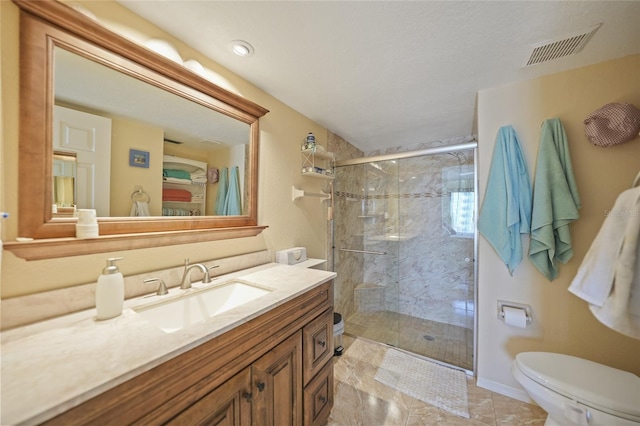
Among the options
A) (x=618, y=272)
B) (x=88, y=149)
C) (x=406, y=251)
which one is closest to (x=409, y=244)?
(x=406, y=251)

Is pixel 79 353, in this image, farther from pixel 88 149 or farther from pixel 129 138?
pixel 129 138

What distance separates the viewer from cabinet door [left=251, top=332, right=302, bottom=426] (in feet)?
2.96

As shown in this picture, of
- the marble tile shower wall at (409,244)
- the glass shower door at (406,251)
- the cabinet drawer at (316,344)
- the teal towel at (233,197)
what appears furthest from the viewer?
the marble tile shower wall at (409,244)

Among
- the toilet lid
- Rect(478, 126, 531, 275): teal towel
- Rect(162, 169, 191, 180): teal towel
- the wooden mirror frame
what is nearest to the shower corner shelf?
Rect(162, 169, 191, 180): teal towel

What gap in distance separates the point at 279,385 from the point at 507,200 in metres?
1.76

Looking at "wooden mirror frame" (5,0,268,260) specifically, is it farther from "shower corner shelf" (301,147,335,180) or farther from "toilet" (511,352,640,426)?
"toilet" (511,352,640,426)

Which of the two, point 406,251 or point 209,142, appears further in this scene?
point 406,251

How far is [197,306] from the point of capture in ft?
3.70

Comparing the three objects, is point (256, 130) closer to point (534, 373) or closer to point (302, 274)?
point (302, 274)

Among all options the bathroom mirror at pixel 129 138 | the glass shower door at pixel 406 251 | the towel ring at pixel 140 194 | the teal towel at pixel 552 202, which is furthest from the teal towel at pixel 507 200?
the towel ring at pixel 140 194

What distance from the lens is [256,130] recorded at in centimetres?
159

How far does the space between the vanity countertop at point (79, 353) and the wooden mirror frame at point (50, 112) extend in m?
0.27

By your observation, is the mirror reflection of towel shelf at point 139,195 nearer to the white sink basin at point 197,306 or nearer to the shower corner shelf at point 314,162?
the white sink basin at point 197,306

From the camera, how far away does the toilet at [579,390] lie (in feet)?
3.28
